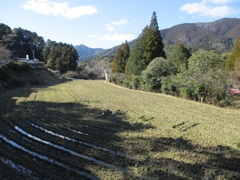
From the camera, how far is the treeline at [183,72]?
55.5 feet

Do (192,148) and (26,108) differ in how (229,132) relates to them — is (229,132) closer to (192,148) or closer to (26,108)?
(192,148)

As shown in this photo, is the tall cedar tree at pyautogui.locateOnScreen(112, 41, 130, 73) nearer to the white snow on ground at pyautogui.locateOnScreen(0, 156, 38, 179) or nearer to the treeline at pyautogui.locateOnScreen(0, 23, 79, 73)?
the treeline at pyautogui.locateOnScreen(0, 23, 79, 73)

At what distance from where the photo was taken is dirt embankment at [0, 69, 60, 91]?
30.6 metres

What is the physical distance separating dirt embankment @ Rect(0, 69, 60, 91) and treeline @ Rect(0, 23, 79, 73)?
250 inches

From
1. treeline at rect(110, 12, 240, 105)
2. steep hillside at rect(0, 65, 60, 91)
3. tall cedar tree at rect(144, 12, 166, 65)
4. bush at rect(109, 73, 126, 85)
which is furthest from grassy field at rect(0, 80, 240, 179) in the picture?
bush at rect(109, 73, 126, 85)

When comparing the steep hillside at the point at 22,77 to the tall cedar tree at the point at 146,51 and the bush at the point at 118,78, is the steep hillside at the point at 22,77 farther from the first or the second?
the tall cedar tree at the point at 146,51

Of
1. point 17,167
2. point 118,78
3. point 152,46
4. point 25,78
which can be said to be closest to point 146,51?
point 152,46

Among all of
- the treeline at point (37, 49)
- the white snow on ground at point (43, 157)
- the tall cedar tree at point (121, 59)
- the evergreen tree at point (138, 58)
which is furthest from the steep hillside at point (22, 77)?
the white snow on ground at point (43, 157)

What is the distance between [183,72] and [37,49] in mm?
62044

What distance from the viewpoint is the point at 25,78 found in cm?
3850

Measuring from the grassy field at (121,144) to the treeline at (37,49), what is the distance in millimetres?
37825

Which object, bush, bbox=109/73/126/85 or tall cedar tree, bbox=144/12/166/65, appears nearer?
tall cedar tree, bbox=144/12/166/65

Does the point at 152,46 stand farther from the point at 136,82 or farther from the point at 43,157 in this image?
the point at 43,157

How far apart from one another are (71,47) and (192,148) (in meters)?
58.3
